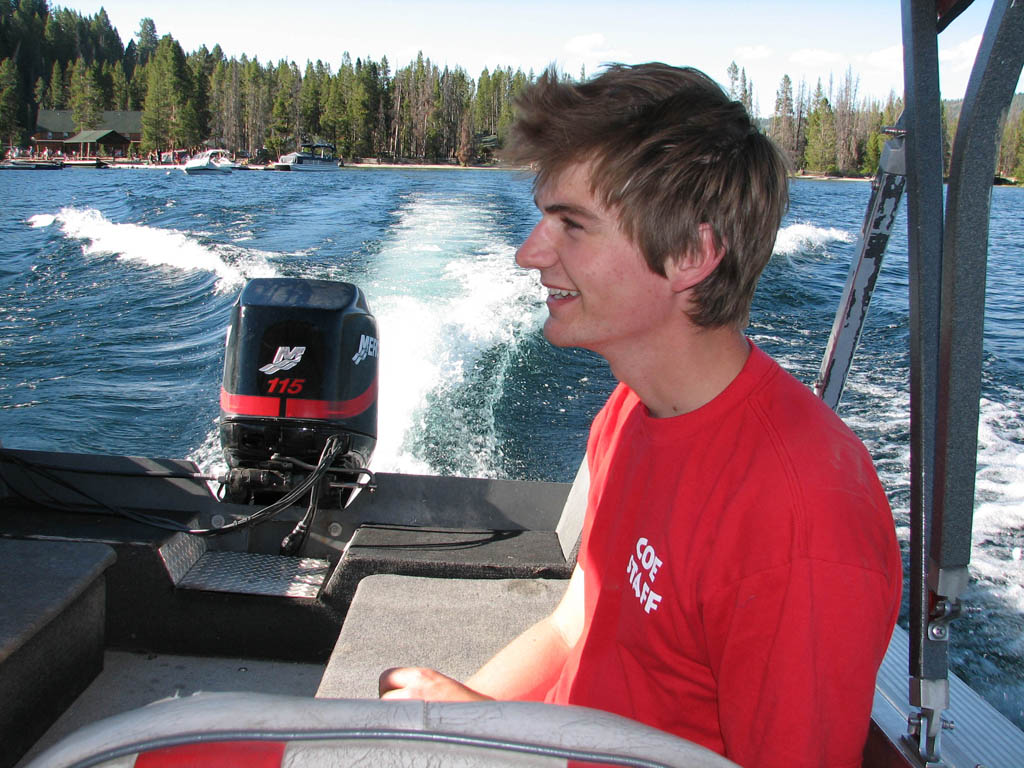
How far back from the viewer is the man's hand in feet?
3.59

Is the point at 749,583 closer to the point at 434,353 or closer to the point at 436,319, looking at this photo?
the point at 434,353

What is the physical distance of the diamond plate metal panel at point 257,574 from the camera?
2314 mm

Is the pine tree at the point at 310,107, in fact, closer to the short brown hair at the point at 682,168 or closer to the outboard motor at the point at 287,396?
the outboard motor at the point at 287,396

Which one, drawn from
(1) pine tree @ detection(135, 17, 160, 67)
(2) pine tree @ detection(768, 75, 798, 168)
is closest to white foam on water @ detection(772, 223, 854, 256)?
(2) pine tree @ detection(768, 75, 798, 168)

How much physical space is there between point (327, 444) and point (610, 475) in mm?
1487

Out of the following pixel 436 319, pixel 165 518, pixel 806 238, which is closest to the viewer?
pixel 165 518

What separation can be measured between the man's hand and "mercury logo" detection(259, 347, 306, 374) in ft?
4.91

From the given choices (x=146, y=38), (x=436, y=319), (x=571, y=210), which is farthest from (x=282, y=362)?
(x=146, y=38)

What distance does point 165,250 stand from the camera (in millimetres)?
7699

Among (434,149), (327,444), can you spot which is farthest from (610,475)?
(434,149)

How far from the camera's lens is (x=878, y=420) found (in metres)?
4.12

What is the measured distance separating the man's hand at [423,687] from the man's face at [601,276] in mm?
498

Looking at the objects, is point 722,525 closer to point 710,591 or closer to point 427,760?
point 710,591

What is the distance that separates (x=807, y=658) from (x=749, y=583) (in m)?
0.09
